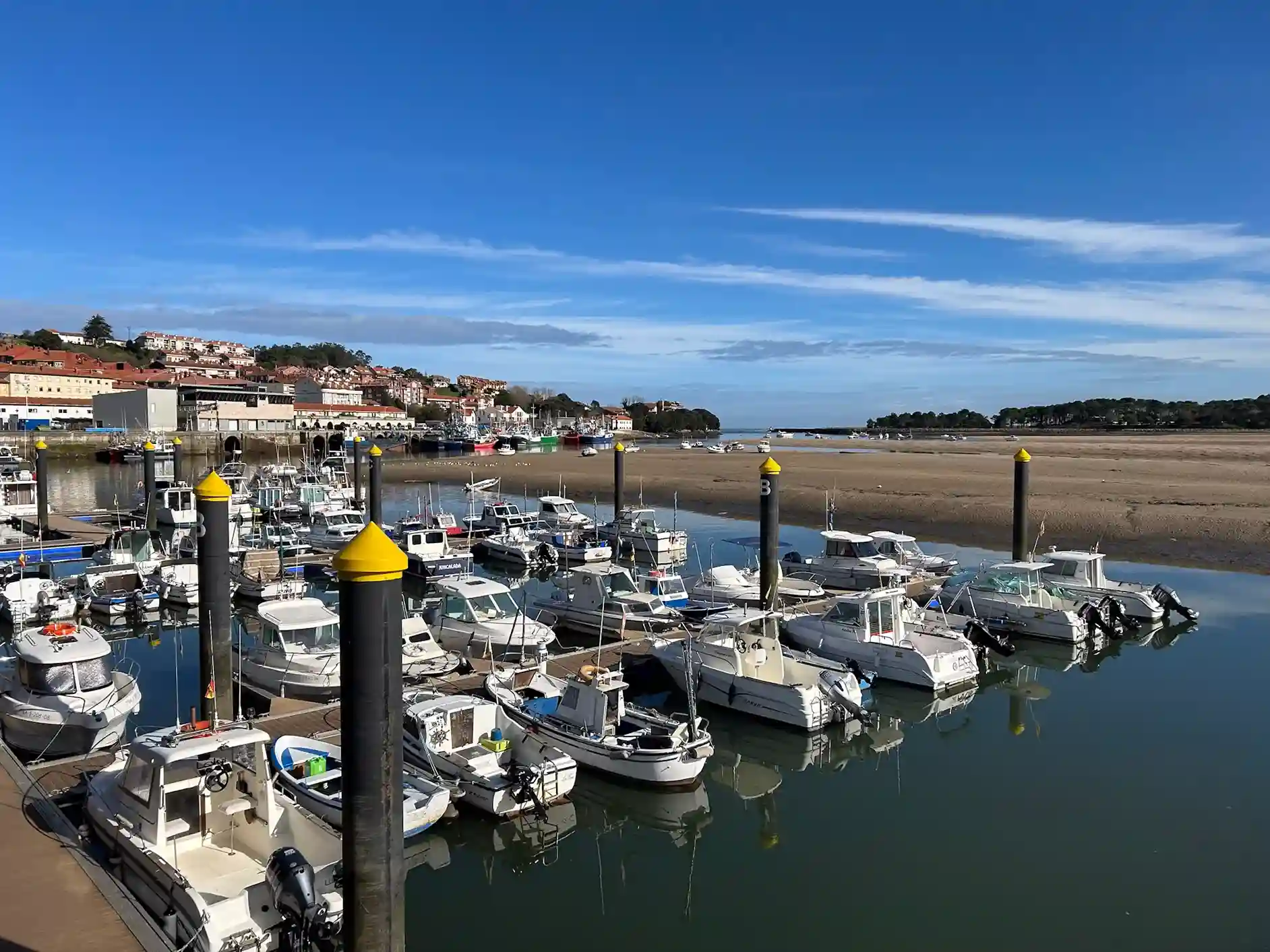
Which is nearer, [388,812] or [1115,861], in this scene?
[388,812]

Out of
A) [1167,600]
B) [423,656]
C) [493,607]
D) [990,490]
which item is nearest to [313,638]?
[423,656]

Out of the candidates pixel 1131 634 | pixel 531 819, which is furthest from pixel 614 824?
pixel 1131 634

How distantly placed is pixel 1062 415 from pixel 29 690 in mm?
210520

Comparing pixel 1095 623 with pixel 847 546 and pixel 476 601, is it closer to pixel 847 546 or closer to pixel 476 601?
pixel 847 546

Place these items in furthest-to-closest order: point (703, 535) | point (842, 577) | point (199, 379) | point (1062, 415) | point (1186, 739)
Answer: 1. point (1062, 415)
2. point (199, 379)
3. point (703, 535)
4. point (842, 577)
5. point (1186, 739)

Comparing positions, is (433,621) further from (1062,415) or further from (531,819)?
(1062,415)

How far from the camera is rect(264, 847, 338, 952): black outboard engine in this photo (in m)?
8.68

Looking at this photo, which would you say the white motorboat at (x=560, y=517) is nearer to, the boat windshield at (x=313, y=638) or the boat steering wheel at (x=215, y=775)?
the boat windshield at (x=313, y=638)

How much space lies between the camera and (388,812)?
8039mm

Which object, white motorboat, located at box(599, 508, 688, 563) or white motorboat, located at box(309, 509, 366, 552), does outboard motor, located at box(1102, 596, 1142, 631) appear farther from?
white motorboat, located at box(309, 509, 366, 552)

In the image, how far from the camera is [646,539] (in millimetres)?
37406

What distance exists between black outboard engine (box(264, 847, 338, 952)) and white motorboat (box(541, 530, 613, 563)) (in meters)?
27.1

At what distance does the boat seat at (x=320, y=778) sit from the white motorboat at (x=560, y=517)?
27491 mm

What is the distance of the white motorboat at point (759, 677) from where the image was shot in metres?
17.3
